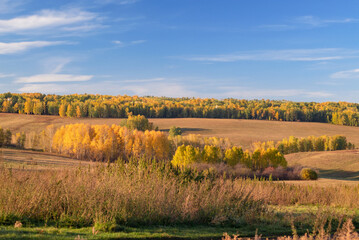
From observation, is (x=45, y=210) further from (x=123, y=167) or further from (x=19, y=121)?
(x=19, y=121)

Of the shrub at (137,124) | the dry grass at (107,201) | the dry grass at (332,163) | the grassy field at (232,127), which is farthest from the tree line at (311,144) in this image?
the dry grass at (107,201)

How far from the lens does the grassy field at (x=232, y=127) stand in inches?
4412

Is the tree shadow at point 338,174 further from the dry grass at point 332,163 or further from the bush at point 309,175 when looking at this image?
the bush at point 309,175

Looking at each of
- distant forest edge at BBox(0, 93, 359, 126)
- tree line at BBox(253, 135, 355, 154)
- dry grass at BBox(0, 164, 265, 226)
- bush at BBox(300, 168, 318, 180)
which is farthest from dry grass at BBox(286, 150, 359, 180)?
distant forest edge at BBox(0, 93, 359, 126)

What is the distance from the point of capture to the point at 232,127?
130 meters

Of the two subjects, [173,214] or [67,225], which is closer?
[67,225]

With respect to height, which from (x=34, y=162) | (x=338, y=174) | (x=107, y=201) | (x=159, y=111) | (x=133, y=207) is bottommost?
(x=338, y=174)

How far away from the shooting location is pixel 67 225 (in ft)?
32.0

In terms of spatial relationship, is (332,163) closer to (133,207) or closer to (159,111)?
(133,207)

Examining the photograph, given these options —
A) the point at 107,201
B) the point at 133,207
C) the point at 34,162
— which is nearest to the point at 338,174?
the point at 34,162

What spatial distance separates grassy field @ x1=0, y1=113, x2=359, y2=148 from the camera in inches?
4412

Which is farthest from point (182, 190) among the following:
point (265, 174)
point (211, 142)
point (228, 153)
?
point (211, 142)

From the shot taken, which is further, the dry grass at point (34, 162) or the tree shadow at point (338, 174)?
the tree shadow at point (338, 174)

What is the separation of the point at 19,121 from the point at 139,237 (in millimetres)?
125131
